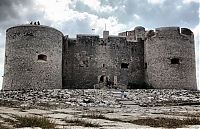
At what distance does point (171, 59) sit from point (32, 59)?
9354 millimetres

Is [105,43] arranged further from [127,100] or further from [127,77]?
[127,100]

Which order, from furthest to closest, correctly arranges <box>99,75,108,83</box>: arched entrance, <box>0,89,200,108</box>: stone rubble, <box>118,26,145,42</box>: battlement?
<box>118,26,145,42</box>: battlement
<box>99,75,108,83</box>: arched entrance
<box>0,89,200,108</box>: stone rubble

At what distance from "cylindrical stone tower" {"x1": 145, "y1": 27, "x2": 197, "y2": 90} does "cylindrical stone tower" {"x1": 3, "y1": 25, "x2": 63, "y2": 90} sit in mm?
6760

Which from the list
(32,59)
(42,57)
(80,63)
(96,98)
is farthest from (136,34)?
(96,98)

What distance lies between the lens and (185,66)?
21844mm

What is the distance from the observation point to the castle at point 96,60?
19.7 m

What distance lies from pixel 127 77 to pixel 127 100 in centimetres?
758

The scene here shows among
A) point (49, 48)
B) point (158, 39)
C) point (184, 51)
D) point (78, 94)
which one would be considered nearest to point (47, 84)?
point (49, 48)

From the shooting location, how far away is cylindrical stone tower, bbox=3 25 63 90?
19531 mm

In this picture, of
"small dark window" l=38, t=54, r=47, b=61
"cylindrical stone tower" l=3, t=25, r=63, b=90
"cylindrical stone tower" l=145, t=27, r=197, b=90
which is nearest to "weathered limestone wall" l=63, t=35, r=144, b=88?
"cylindrical stone tower" l=145, t=27, r=197, b=90

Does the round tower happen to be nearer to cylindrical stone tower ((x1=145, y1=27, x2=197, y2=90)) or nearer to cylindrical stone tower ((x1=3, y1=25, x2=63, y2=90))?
cylindrical stone tower ((x1=145, y1=27, x2=197, y2=90))

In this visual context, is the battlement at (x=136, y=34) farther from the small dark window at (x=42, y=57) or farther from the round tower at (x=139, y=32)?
the small dark window at (x=42, y=57)

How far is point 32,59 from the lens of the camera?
772 inches

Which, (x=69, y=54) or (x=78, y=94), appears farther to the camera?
(x=69, y=54)
